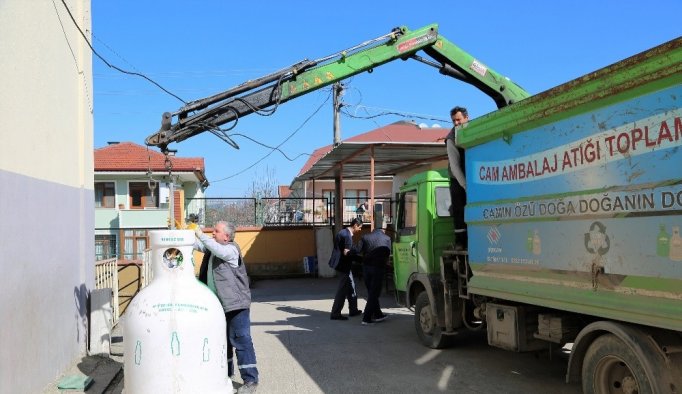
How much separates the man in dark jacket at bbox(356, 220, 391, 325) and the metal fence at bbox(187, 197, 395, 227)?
1035cm

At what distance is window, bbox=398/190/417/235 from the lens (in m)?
8.49

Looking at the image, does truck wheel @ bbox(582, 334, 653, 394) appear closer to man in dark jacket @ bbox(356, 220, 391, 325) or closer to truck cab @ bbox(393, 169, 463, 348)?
truck cab @ bbox(393, 169, 463, 348)

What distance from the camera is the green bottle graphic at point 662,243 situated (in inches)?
153

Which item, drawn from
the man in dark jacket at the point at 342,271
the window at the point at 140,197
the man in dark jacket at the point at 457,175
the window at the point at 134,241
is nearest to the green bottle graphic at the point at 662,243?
the man in dark jacket at the point at 457,175

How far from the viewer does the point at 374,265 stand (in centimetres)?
1032

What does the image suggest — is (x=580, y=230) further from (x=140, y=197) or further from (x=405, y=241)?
(x=140, y=197)

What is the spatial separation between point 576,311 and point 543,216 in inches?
35.5

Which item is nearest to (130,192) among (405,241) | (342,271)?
(342,271)

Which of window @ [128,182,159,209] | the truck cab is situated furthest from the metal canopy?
window @ [128,182,159,209]

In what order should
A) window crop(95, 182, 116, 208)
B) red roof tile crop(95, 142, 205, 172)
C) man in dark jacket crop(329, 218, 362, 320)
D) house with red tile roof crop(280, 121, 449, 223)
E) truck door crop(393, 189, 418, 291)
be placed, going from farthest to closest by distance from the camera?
window crop(95, 182, 116, 208)
red roof tile crop(95, 142, 205, 172)
house with red tile roof crop(280, 121, 449, 223)
man in dark jacket crop(329, 218, 362, 320)
truck door crop(393, 189, 418, 291)

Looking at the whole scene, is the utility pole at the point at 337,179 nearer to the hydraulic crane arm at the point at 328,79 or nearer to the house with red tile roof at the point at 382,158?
the house with red tile roof at the point at 382,158

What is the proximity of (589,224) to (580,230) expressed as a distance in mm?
136

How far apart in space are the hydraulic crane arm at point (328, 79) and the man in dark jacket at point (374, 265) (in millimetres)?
3011

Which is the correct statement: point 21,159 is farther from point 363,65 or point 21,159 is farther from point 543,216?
point 363,65
